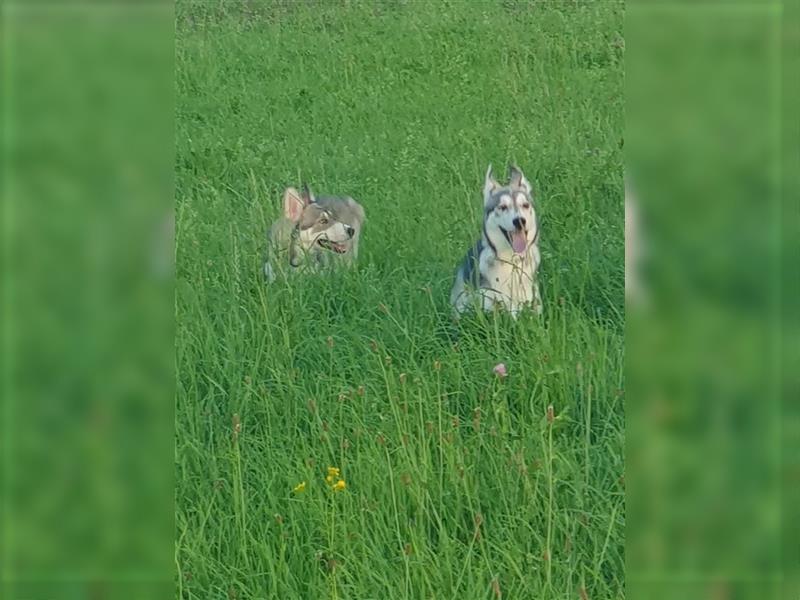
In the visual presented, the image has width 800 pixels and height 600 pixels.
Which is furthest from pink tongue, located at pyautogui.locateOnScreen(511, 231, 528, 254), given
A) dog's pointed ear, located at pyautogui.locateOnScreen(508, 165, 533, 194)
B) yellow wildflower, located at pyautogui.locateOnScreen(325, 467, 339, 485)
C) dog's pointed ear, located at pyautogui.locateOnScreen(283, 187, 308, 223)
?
yellow wildflower, located at pyautogui.locateOnScreen(325, 467, 339, 485)

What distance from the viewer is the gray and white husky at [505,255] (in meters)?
2.49

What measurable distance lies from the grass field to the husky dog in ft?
0.13

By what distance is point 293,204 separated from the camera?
2.60m

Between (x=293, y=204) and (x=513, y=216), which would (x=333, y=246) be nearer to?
(x=293, y=204)

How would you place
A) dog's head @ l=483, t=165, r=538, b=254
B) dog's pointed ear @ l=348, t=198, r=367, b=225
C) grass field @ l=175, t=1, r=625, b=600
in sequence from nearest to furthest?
1. grass field @ l=175, t=1, r=625, b=600
2. dog's head @ l=483, t=165, r=538, b=254
3. dog's pointed ear @ l=348, t=198, r=367, b=225

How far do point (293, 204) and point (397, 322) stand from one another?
41 centimetres

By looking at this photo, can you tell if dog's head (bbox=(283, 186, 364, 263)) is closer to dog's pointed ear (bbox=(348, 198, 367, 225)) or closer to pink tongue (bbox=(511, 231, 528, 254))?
dog's pointed ear (bbox=(348, 198, 367, 225))

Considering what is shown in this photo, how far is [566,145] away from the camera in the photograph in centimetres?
251

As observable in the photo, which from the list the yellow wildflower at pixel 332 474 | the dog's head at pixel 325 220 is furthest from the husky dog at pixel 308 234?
the yellow wildflower at pixel 332 474

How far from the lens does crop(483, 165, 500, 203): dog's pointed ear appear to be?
2.52m

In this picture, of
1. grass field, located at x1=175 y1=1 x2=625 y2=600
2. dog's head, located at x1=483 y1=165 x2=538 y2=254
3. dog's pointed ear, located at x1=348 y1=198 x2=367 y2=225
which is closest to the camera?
grass field, located at x1=175 y1=1 x2=625 y2=600

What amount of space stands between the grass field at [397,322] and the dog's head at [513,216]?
43 millimetres
